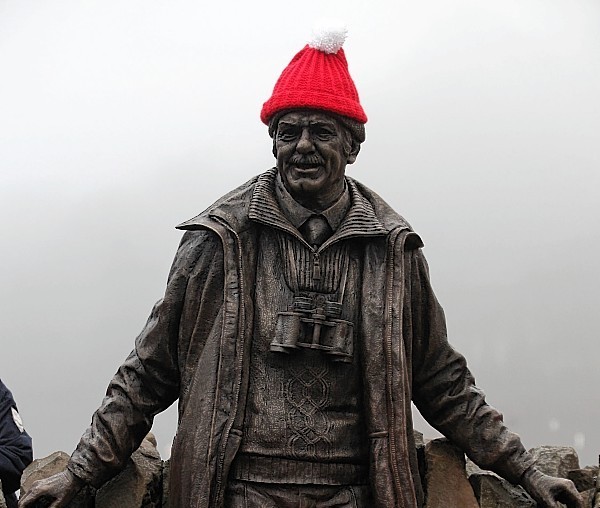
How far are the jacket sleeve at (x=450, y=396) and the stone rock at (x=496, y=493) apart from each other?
22 cm

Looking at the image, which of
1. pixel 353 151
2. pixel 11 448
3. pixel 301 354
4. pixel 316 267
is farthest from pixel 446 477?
pixel 11 448

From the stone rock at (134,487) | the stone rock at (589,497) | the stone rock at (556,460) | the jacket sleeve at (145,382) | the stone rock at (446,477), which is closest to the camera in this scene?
the jacket sleeve at (145,382)

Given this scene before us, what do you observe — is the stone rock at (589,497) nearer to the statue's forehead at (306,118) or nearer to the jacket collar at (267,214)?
the jacket collar at (267,214)

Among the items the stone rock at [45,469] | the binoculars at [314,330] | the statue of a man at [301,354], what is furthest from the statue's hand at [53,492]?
the binoculars at [314,330]

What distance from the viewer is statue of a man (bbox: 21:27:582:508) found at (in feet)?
13.1

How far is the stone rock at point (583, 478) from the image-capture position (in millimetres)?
4793

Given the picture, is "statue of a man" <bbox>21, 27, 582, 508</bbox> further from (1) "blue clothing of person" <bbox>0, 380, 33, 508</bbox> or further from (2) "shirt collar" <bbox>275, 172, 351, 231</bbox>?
(1) "blue clothing of person" <bbox>0, 380, 33, 508</bbox>

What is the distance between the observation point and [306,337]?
405cm

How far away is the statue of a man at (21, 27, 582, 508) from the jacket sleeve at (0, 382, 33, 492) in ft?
3.26

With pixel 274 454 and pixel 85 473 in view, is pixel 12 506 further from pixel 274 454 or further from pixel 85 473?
pixel 274 454

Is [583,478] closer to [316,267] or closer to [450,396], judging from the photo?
[450,396]

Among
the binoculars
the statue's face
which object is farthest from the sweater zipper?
the statue's face

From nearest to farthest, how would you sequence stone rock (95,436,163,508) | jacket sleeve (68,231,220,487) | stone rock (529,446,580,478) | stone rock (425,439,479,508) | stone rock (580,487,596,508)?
jacket sleeve (68,231,220,487)
stone rock (95,436,163,508)
stone rock (425,439,479,508)
stone rock (580,487,596,508)
stone rock (529,446,580,478)

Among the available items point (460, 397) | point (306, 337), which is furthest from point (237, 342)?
point (460, 397)
